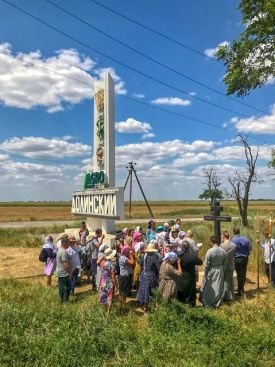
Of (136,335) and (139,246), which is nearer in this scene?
(136,335)

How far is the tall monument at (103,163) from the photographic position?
18625 millimetres

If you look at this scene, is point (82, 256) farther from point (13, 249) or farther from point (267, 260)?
point (13, 249)

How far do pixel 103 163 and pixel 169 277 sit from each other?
36.1 ft

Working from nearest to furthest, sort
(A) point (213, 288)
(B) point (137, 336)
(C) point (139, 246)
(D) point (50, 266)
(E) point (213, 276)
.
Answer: (B) point (137, 336), (A) point (213, 288), (E) point (213, 276), (C) point (139, 246), (D) point (50, 266)

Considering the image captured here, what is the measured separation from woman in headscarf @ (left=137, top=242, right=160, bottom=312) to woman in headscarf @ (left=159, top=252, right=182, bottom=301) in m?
0.58

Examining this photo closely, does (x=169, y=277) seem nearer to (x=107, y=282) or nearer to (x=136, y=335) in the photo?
(x=107, y=282)

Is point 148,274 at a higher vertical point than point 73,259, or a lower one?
lower

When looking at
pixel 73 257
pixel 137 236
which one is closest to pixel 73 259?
pixel 73 257

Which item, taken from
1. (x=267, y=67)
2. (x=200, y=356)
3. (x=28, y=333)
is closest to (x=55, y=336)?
(x=28, y=333)

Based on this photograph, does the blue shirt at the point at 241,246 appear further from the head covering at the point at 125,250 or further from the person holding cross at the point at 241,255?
the head covering at the point at 125,250

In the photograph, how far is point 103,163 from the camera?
63.6ft

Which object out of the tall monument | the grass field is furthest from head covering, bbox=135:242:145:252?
the tall monument

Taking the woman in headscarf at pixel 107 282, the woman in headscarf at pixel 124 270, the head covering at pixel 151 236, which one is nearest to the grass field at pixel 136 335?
the woman in headscarf at pixel 107 282

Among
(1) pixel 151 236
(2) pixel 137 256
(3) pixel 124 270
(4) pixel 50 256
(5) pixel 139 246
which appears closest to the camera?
(3) pixel 124 270
